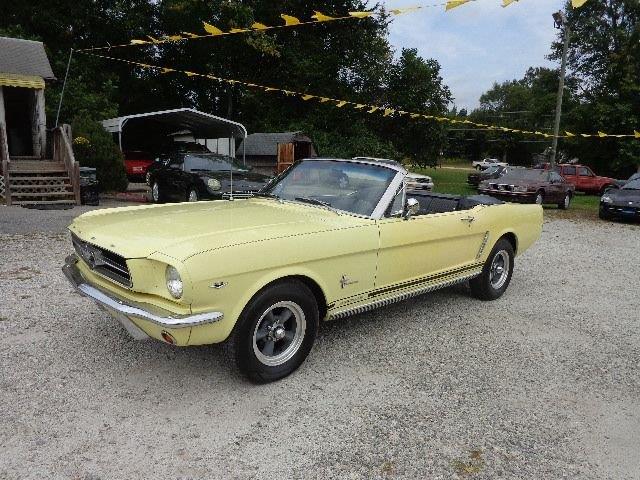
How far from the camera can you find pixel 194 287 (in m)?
2.85

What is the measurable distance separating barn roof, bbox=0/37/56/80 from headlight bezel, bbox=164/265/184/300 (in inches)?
596

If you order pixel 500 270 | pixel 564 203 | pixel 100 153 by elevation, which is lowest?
pixel 564 203

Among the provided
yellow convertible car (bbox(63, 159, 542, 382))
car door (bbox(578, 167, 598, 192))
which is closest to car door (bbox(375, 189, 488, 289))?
yellow convertible car (bbox(63, 159, 542, 382))

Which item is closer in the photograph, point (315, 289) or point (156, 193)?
point (315, 289)

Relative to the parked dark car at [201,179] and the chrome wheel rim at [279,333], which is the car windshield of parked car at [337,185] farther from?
the parked dark car at [201,179]

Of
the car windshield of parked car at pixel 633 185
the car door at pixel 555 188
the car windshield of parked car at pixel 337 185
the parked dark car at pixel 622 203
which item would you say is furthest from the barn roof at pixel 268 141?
the car windshield of parked car at pixel 337 185

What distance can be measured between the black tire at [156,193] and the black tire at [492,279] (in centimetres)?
1012

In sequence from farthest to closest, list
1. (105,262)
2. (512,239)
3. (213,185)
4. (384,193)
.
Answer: (213,185)
(512,239)
(384,193)
(105,262)

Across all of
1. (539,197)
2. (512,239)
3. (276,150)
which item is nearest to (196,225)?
(512,239)

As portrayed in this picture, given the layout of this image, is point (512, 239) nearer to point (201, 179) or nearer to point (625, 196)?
point (201, 179)

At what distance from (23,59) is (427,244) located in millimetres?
16121

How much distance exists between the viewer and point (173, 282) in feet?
9.58

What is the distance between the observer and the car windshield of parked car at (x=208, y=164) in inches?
490

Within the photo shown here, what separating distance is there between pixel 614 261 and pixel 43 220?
35.5ft
